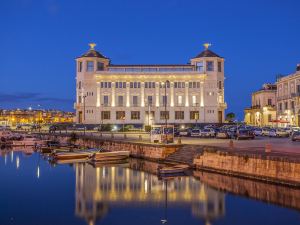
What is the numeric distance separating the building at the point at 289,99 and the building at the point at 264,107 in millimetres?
9744

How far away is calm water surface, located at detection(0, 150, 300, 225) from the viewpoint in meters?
24.3

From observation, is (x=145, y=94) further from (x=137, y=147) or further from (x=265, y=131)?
(x=137, y=147)

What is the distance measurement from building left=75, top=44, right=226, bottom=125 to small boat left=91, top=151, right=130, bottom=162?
186 feet

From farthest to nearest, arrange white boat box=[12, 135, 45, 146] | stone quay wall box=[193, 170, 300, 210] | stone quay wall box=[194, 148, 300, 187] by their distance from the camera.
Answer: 1. white boat box=[12, 135, 45, 146]
2. stone quay wall box=[194, 148, 300, 187]
3. stone quay wall box=[193, 170, 300, 210]

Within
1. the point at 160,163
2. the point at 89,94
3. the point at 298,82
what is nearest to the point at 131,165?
the point at 160,163

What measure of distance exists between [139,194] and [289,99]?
2913 inches

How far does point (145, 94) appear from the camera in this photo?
11131 centimetres

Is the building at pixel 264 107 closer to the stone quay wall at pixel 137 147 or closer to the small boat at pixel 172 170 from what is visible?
the stone quay wall at pixel 137 147

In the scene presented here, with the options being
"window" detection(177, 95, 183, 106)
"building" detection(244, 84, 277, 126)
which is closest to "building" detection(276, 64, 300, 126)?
"building" detection(244, 84, 277, 126)

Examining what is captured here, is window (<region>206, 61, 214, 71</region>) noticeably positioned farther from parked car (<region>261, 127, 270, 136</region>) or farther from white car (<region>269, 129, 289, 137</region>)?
white car (<region>269, 129, 289, 137</region>)

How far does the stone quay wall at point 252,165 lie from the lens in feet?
98.1

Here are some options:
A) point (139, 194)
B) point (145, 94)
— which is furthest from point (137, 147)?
point (145, 94)

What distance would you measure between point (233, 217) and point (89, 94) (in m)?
89.8

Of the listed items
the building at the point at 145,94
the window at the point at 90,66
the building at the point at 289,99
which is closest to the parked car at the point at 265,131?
the building at the point at 289,99
